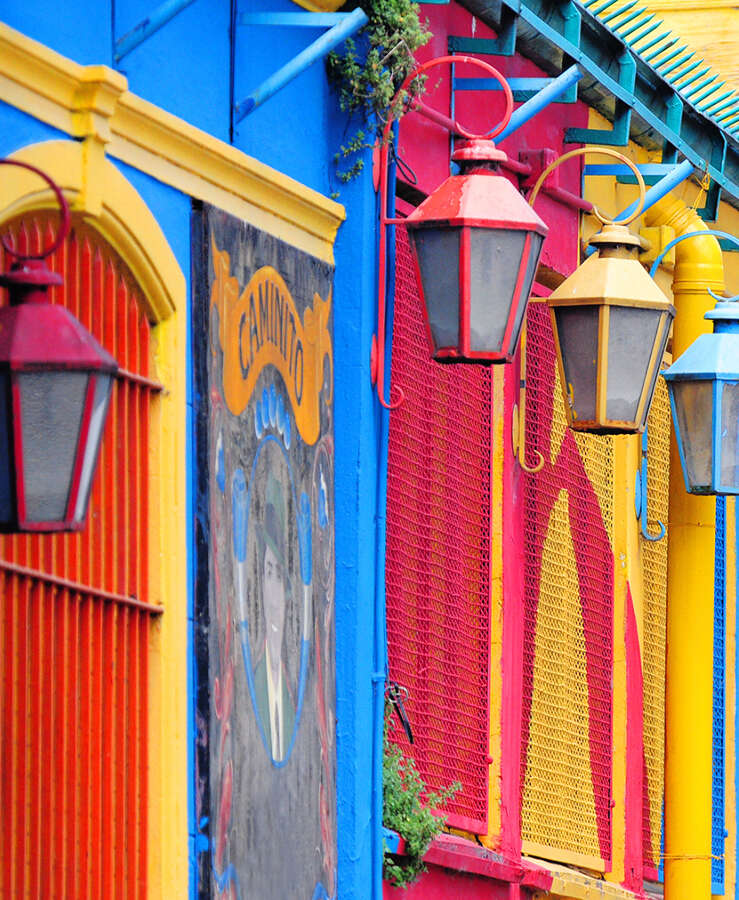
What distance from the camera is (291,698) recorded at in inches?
322

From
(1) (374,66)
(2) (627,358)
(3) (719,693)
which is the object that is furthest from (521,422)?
(3) (719,693)

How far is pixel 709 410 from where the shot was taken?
35.0 feet

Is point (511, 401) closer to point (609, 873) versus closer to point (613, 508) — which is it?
point (613, 508)

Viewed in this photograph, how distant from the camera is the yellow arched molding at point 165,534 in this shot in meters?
7.09

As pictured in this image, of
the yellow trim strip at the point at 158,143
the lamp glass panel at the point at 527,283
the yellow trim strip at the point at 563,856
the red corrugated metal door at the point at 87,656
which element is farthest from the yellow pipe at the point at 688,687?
the red corrugated metal door at the point at 87,656

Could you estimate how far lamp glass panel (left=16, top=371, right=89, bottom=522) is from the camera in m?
5.12

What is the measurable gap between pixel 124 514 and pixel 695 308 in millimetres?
6041

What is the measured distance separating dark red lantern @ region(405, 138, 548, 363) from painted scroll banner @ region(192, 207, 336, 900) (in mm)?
589

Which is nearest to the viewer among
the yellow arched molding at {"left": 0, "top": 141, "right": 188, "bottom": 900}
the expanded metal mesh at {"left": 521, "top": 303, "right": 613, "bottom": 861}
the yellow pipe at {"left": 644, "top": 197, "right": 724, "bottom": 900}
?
the yellow arched molding at {"left": 0, "top": 141, "right": 188, "bottom": 900}

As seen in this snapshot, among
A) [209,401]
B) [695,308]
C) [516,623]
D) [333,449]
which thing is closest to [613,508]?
[695,308]

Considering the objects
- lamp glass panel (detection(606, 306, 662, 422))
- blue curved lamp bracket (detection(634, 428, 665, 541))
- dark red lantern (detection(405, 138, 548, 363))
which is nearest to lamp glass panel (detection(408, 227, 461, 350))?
dark red lantern (detection(405, 138, 548, 363))

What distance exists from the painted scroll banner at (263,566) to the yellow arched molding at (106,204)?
10.5 inches

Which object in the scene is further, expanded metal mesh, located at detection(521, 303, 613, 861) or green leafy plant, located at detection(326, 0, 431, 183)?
expanded metal mesh, located at detection(521, 303, 613, 861)

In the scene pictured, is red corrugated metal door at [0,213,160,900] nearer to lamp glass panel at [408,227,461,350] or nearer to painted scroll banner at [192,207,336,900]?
painted scroll banner at [192,207,336,900]
